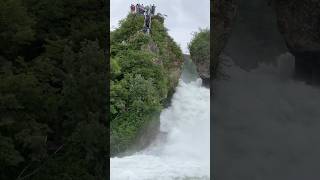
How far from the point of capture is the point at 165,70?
5871 mm

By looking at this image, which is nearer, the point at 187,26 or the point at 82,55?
the point at 187,26

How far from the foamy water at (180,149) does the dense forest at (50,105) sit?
0.48m

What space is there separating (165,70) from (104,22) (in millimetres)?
1005

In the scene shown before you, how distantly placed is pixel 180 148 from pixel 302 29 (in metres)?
1.91

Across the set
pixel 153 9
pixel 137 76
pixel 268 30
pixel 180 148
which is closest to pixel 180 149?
pixel 180 148

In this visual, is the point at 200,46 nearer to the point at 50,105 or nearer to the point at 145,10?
the point at 145,10

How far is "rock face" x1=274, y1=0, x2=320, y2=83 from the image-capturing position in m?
6.22

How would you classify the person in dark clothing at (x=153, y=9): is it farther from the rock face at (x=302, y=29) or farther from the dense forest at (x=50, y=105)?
the rock face at (x=302, y=29)

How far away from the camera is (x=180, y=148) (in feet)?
18.3

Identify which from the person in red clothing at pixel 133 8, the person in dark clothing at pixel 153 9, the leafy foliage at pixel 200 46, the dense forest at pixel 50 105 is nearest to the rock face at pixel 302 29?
the leafy foliage at pixel 200 46

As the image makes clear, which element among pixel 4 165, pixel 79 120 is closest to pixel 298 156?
pixel 79 120

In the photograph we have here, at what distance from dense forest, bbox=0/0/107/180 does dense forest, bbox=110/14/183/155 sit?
169 millimetres

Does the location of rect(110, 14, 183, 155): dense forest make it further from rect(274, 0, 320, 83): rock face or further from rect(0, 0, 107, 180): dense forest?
rect(274, 0, 320, 83): rock face

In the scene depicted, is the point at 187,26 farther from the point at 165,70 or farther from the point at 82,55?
the point at 82,55
